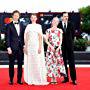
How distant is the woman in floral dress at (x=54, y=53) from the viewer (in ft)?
32.2

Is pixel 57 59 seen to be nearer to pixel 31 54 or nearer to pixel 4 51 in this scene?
pixel 31 54

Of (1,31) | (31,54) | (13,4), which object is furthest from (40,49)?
(13,4)

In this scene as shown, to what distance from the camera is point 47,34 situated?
32.3 feet

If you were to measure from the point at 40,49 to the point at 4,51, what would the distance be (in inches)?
240

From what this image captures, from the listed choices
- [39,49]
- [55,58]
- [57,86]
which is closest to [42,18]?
[55,58]

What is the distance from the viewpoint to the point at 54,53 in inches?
389

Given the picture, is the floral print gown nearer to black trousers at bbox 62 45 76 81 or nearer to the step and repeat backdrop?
black trousers at bbox 62 45 76 81

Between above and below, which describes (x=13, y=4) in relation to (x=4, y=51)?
above

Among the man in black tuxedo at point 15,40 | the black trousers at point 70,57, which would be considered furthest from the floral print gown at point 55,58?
the man in black tuxedo at point 15,40

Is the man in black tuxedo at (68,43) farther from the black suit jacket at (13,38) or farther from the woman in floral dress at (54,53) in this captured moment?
the black suit jacket at (13,38)

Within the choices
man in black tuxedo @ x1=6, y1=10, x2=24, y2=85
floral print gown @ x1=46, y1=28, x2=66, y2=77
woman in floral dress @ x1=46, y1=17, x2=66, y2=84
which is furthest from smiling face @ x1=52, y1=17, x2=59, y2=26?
man in black tuxedo @ x1=6, y1=10, x2=24, y2=85

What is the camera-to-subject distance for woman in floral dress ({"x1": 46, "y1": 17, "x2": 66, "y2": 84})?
9820 mm

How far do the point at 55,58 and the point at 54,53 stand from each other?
11 centimetres

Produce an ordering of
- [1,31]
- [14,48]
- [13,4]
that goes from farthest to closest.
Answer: [13,4], [1,31], [14,48]
